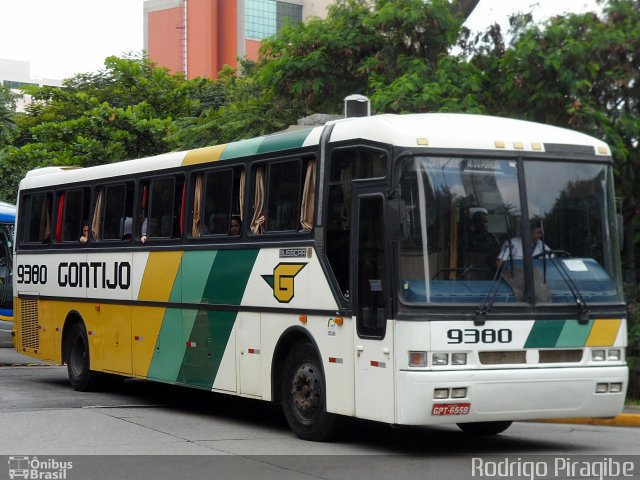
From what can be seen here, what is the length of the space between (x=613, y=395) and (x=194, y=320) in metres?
5.44

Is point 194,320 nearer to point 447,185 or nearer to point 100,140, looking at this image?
point 447,185

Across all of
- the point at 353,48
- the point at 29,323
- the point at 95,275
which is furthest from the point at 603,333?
the point at 353,48

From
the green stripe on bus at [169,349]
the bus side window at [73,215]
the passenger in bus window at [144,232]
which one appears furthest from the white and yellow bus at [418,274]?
the bus side window at [73,215]

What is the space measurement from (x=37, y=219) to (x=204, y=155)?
5.68 metres

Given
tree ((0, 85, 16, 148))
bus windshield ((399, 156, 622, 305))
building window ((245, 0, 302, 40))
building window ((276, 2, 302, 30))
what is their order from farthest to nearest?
building window ((276, 2, 302, 30)) → building window ((245, 0, 302, 40)) → tree ((0, 85, 16, 148)) → bus windshield ((399, 156, 622, 305))

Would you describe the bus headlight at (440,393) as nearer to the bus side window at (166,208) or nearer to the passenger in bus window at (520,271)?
the passenger in bus window at (520,271)

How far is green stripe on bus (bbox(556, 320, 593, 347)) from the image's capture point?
10.8 metres

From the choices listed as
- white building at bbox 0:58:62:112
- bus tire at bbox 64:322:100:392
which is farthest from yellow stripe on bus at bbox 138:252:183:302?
white building at bbox 0:58:62:112

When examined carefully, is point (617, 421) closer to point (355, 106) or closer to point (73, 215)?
point (355, 106)

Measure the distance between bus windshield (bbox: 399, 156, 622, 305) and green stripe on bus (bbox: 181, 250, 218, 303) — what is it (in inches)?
154

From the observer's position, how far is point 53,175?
1869 centimetres

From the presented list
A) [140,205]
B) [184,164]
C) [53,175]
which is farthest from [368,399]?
[53,175]

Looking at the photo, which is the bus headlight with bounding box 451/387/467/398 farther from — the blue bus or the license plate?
the blue bus

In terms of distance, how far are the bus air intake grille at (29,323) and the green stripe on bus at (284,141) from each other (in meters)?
7.35
